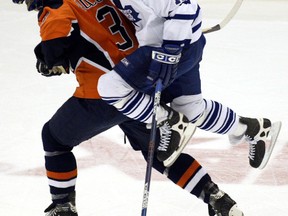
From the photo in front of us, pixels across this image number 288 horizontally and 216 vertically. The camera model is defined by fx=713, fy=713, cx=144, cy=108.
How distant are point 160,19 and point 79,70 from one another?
0.31 m

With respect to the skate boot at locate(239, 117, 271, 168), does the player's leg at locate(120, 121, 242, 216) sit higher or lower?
lower

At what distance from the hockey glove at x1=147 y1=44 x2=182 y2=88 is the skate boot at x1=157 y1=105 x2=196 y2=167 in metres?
0.12

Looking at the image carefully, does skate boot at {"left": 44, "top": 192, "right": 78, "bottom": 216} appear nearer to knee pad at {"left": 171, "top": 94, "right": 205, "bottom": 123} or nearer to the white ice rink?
the white ice rink

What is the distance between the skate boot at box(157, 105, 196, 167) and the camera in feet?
6.81

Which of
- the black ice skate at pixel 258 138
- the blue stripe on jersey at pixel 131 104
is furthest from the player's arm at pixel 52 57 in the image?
the black ice skate at pixel 258 138

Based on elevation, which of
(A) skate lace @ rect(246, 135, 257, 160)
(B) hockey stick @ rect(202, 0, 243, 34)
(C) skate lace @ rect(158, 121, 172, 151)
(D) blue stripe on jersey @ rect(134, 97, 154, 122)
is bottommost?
(A) skate lace @ rect(246, 135, 257, 160)

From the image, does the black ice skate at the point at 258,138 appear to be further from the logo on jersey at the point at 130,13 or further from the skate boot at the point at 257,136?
the logo on jersey at the point at 130,13

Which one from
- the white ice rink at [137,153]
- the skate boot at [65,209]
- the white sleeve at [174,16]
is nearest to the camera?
the white sleeve at [174,16]

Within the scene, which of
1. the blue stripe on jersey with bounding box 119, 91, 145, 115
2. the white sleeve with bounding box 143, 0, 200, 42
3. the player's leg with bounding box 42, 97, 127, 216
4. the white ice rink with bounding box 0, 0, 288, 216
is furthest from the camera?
the white ice rink with bounding box 0, 0, 288, 216

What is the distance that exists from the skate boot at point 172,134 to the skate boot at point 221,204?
13.3 inches

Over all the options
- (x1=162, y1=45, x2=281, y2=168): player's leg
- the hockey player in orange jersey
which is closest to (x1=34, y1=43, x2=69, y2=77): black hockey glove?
→ the hockey player in orange jersey

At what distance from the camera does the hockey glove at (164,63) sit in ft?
6.38

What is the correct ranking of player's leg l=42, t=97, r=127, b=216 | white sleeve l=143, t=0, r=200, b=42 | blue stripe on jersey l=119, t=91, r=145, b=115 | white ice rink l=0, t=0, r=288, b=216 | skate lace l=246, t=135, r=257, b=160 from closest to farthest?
white sleeve l=143, t=0, r=200, b=42
blue stripe on jersey l=119, t=91, r=145, b=115
player's leg l=42, t=97, r=127, b=216
skate lace l=246, t=135, r=257, b=160
white ice rink l=0, t=0, r=288, b=216

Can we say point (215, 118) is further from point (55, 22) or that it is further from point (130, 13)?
point (55, 22)
